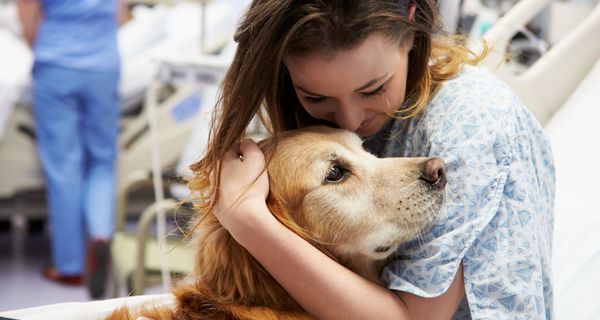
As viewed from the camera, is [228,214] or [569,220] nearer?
[228,214]

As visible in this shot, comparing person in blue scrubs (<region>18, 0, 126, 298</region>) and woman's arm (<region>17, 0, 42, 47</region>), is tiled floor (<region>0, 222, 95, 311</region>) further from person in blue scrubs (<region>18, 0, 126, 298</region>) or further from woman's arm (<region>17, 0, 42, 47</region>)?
woman's arm (<region>17, 0, 42, 47</region>)

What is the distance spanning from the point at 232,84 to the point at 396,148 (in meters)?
0.37

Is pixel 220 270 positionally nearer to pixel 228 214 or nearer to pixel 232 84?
pixel 228 214

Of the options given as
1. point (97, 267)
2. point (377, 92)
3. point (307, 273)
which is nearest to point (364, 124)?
point (377, 92)

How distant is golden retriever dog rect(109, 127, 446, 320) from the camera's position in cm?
127

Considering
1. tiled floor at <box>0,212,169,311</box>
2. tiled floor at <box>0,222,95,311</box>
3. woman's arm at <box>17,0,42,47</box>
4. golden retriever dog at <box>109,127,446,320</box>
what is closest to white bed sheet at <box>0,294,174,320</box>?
golden retriever dog at <box>109,127,446,320</box>

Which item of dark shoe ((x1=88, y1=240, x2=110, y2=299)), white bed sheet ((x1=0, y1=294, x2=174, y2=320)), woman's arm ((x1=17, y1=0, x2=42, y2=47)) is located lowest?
dark shoe ((x1=88, y1=240, x2=110, y2=299))

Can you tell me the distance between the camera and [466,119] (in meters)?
1.27

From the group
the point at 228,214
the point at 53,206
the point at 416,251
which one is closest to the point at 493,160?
the point at 416,251

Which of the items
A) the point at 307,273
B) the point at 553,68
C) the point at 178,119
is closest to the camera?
the point at 307,273

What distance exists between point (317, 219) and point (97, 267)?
108 inches

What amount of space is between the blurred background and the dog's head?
1.74 ft

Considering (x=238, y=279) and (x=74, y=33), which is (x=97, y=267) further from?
(x=238, y=279)

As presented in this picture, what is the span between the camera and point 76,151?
3889 mm
